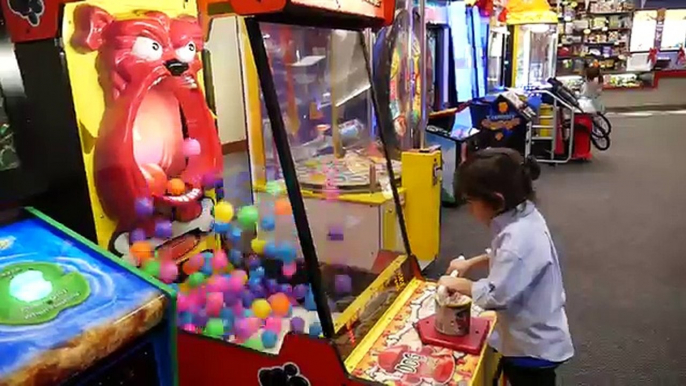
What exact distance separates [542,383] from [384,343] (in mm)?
505

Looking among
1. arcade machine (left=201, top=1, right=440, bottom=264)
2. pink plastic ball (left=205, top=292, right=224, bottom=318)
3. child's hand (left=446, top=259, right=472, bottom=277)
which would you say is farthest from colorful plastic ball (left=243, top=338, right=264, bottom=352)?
arcade machine (left=201, top=1, right=440, bottom=264)

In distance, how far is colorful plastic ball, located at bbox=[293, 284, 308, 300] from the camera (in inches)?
79.6

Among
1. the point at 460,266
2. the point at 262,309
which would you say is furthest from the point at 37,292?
the point at 460,266

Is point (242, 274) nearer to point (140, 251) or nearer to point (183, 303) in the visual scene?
point (183, 303)

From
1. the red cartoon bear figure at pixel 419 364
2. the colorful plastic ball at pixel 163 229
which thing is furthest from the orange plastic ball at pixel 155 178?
the red cartoon bear figure at pixel 419 364

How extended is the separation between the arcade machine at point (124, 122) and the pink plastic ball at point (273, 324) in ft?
1.54

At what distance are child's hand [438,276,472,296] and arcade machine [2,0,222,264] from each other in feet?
3.16

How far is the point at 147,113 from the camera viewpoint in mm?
2021

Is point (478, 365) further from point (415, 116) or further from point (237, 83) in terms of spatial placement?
point (415, 116)

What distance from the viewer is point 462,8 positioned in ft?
21.2

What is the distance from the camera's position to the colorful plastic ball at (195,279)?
82.8 inches

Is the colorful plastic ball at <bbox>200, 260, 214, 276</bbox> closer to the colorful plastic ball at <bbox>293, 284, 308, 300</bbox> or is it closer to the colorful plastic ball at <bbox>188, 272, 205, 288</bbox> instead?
the colorful plastic ball at <bbox>188, 272, 205, 288</bbox>

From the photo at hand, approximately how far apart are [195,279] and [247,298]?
196 millimetres

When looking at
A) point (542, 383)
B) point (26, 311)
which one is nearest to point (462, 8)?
point (542, 383)
